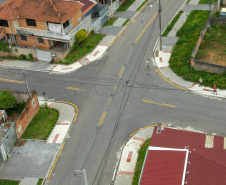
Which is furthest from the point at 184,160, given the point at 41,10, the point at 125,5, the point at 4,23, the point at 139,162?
the point at 125,5

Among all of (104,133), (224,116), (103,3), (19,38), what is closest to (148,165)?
(104,133)

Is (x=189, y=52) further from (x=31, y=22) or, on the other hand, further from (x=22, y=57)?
(x=22, y=57)

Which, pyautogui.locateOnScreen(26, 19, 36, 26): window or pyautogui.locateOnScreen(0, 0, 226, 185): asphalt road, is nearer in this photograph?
pyautogui.locateOnScreen(0, 0, 226, 185): asphalt road

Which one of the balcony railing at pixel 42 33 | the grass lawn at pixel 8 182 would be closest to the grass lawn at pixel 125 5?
the balcony railing at pixel 42 33

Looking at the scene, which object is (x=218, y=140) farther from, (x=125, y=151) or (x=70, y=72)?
(x=70, y=72)

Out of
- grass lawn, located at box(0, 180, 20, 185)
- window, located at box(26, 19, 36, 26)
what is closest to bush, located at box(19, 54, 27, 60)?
window, located at box(26, 19, 36, 26)

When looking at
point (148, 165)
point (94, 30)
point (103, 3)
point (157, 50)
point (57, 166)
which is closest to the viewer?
point (148, 165)

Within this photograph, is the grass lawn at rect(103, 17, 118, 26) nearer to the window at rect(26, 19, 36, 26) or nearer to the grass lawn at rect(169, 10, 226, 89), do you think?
the grass lawn at rect(169, 10, 226, 89)
